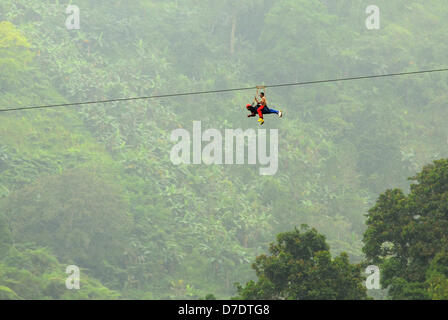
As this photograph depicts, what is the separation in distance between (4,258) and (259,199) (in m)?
26.1

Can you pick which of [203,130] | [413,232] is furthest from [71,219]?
[413,232]

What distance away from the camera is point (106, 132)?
73.5 metres

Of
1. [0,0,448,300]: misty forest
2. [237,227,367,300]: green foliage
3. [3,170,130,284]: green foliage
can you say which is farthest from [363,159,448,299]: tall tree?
[3,170,130,284]: green foliage

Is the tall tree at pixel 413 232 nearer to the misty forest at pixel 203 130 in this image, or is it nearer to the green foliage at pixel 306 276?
the misty forest at pixel 203 130

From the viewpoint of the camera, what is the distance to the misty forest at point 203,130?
5741 centimetres

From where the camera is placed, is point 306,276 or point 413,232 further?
point 413,232

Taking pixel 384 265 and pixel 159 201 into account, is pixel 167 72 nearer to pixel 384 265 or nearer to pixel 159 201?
pixel 159 201

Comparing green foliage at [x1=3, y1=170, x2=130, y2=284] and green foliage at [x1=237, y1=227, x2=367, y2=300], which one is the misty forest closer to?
green foliage at [x1=3, y1=170, x2=130, y2=284]

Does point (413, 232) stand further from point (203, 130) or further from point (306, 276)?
point (203, 130)

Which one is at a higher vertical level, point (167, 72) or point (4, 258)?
point (167, 72)

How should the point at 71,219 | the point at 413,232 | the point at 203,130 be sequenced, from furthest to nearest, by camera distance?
the point at 203,130, the point at 71,219, the point at 413,232

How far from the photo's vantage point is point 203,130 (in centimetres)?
7800

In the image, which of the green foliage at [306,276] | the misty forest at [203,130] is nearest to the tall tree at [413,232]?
the misty forest at [203,130]
